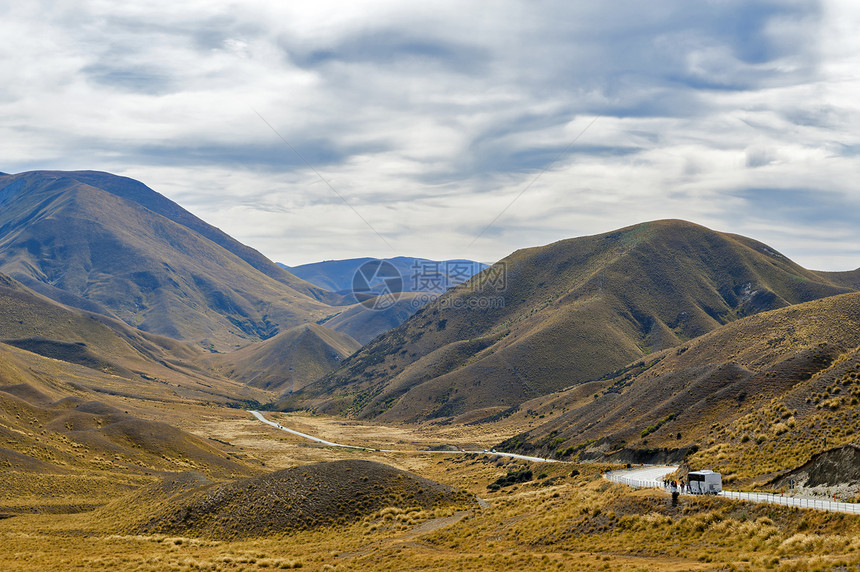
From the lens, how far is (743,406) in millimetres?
55156

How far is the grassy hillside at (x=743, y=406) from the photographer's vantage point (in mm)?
41719

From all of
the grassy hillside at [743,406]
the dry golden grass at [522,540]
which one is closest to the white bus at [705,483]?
the dry golden grass at [522,540]

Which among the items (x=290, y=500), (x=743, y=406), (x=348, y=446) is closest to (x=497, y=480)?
(x=290, y=500)

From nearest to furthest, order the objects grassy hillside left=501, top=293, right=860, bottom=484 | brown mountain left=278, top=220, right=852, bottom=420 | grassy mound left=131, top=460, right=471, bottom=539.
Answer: grassy hillside left=501, top=293, right=860, bottom=484 < grassy mound left=131, top=460, right=471, bottom=539 < brown mountain left=278, top=220, right=852, bottom=420

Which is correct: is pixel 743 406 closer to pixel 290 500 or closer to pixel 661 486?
pixel 661 486

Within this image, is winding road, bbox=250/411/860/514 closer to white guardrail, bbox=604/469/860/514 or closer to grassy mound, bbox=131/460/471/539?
white guardrail, bbox=604/469/860/514

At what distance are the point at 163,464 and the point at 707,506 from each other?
73286mm

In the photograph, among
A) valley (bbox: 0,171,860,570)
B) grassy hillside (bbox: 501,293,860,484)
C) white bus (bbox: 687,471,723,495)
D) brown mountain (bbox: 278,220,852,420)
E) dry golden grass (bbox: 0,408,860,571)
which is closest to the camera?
dry golden grass (bbox: 0,408,860,571)

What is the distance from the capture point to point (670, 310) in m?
182

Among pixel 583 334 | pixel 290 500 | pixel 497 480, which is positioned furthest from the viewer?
pixel 583 334

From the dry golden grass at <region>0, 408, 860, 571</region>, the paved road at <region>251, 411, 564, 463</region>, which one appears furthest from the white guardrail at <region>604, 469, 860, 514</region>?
the paved road at <region>251, 411, 564, 463</region>

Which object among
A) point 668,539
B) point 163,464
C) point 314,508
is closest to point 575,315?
point 163,464

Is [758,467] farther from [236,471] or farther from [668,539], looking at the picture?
[236,471]

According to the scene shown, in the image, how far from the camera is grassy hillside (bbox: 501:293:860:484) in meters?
41.7
